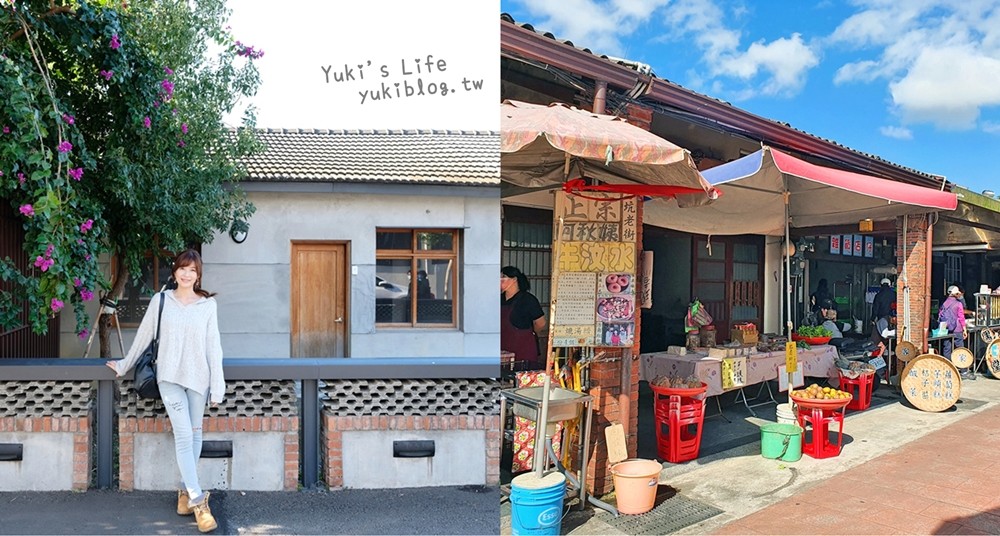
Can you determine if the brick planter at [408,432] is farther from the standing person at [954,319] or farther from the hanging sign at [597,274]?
the standing person at [954,319]

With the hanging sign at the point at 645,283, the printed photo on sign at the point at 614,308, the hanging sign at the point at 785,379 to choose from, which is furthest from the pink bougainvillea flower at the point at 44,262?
the hanging sign at the point at 785,379

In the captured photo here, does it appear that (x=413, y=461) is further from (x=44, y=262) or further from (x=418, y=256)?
(x=418, y=256)

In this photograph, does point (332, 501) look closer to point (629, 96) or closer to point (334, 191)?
point (629, 96)

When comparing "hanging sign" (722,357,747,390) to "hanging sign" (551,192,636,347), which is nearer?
"hanging sign" (551,192,636,347)

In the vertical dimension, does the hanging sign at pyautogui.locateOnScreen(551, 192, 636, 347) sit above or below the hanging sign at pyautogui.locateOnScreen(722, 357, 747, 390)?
above

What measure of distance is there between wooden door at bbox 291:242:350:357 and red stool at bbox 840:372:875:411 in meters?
Answer: 6.70

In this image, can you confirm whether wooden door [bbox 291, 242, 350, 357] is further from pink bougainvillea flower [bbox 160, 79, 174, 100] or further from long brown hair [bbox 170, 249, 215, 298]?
long brown hair [bbox 170, 249, 215, 298]

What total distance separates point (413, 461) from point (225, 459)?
46.3 inches

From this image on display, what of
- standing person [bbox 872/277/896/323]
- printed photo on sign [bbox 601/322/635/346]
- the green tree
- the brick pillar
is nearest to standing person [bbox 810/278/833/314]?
standing person [bbox 872/277/896/323]

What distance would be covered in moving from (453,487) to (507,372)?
1183 millimetres

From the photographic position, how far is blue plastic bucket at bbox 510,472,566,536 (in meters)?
4.23

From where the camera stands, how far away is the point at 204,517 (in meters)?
4.02

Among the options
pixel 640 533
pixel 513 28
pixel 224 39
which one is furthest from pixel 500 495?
pixel 224 39

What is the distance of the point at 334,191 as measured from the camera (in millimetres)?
10188
